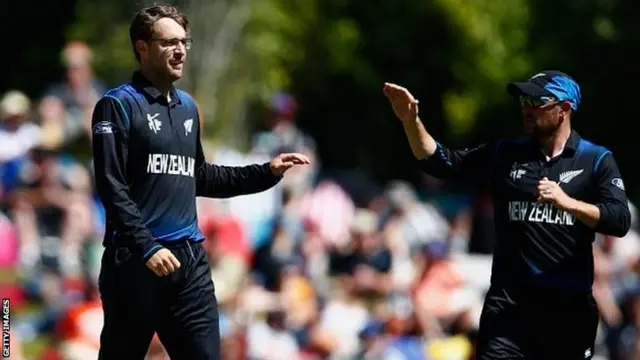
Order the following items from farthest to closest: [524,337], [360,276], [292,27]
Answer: [292,27], [360,276], [524,337]

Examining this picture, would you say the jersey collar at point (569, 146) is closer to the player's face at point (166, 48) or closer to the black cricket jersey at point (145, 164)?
the black cricket jersey at point (145, 164)

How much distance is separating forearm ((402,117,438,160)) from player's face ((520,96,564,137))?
1.83ft

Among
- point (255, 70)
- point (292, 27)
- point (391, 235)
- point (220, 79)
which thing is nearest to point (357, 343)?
point (391, 235)

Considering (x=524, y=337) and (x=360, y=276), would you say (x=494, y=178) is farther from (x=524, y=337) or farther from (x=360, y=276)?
(x=360, y=276)

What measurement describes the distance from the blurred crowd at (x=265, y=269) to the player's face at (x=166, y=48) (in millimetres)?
5488

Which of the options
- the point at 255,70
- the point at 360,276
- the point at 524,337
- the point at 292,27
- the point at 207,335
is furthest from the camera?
the point at 292,27

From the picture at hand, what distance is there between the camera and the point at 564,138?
357 inches

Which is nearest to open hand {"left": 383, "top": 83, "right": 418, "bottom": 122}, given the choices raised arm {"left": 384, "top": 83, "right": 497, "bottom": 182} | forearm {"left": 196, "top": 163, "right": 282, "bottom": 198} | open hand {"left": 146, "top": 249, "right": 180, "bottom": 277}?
raised arm {"left": 384, "top": 83, "right": 497, "bottom": 182}

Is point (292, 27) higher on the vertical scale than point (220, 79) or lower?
higher

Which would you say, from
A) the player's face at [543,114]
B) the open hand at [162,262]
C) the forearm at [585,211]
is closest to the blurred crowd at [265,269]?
the player's face at [543,114]

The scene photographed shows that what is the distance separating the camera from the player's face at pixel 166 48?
8.18 meters

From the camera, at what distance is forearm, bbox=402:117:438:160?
9109mm

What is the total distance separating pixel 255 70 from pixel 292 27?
7.15 m

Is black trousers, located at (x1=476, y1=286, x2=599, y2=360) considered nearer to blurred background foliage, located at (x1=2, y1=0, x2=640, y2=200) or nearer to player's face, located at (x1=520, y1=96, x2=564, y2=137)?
player's face, located at (x1=520, y1=96, x2=564, y2=137)
